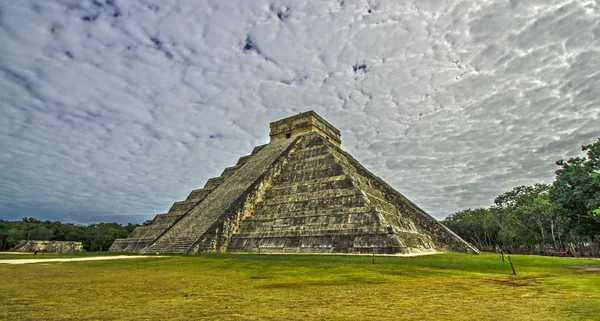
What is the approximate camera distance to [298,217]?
17.4 meters

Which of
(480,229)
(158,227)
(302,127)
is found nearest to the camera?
(158,227)

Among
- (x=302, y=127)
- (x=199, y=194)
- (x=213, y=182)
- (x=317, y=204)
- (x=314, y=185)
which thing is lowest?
(x=317, y=204)

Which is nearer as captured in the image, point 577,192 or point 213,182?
point 577,192

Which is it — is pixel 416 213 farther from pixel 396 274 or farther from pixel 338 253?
pixel 396 274

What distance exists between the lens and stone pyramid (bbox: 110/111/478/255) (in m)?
15.3

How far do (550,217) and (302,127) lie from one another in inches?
766

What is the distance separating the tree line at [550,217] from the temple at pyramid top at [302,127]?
17780mm

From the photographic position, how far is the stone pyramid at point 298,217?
15.3 m

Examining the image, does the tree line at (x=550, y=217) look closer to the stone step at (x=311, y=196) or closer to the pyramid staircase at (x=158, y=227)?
the stone step at (x=311, y=196)

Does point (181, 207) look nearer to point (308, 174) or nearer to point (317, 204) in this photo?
point (308, 174)

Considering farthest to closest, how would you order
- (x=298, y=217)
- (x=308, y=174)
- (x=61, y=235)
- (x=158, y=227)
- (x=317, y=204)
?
(x=61, y=235) → (x=158, y=227) → (x=308, y=174) → (x=317, y=204) → (x=298, y=217)

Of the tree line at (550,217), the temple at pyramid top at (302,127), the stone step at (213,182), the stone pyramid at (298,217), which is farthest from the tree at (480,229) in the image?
the stone step at (213,182)

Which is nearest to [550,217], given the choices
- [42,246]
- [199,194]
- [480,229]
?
[199,194]

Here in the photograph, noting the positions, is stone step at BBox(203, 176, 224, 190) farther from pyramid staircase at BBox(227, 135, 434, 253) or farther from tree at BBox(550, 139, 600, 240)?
tree at BBox(550, 139, 600, 240)
